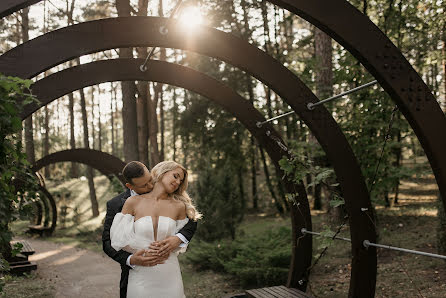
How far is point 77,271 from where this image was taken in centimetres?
1040

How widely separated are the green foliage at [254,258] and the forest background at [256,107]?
0.03 meters

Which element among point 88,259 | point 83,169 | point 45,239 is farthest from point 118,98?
point 88,259

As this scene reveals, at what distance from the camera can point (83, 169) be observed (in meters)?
39.4

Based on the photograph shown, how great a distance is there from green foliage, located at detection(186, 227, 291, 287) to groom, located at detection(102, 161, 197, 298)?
461cm

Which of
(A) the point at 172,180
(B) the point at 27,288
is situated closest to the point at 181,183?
(A) the point at 172,180

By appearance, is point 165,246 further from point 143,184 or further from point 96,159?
point 96,159

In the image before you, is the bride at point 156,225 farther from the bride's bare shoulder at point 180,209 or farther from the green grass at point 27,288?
the green grass at point 27,288

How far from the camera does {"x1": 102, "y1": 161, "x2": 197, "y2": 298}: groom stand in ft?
10.7

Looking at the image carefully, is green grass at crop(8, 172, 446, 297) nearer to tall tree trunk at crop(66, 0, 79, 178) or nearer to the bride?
the bride

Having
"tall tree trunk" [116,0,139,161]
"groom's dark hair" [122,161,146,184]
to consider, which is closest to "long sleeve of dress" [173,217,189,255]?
"groom's dark hair" [122,161,146,184]

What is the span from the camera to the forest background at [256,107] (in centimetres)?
872

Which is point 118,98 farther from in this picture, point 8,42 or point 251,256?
point 251,256

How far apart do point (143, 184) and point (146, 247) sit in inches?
18.8

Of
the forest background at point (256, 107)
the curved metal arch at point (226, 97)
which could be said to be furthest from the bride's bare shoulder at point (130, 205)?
the curved metal arch at point (226, 97)
